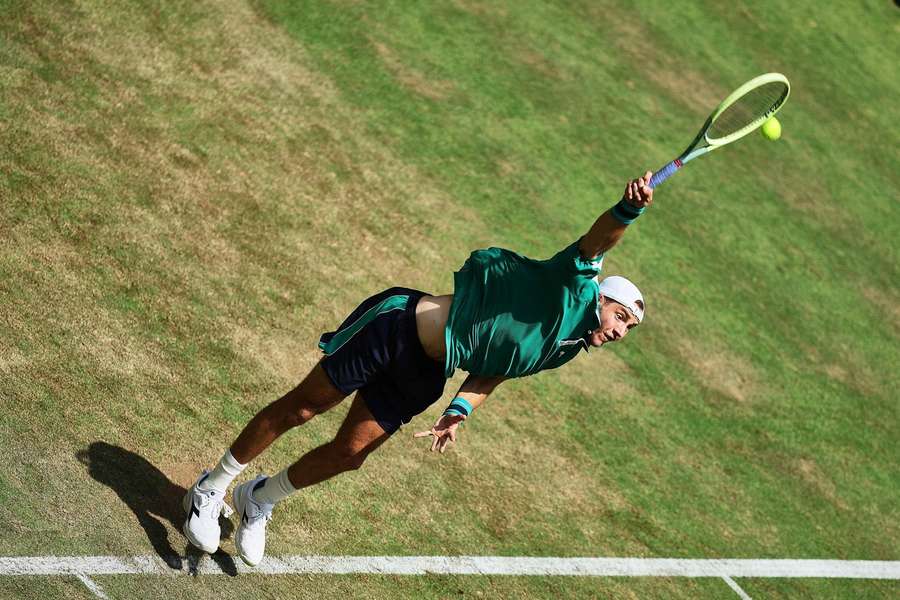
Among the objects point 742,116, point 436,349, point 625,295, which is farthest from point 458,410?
point 742,116

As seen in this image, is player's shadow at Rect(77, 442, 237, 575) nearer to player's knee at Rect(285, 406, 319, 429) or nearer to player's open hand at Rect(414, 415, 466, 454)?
player's knee at Rect(285, 406, 319, 429)

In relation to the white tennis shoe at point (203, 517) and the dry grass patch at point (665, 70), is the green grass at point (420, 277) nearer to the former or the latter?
the dry grass patch at point (665, 70)

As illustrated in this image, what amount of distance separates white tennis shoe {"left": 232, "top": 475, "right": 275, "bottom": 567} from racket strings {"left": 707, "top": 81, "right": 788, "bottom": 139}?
343cm

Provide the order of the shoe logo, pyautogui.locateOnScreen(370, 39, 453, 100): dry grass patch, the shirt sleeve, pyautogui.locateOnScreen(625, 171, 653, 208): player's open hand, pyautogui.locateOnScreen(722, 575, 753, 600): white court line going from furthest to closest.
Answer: pyautogui.locateOnScreen(370, 39, 453, 100): dry grass patch → pyautogui.locateOnScreen(722, 575, 753, 600): white court line → the shoe logo → the shirt sleeve → pyautogui.locateOnScreen(625, 171, 653, 208): player's open hand

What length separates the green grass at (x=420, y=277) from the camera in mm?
6750

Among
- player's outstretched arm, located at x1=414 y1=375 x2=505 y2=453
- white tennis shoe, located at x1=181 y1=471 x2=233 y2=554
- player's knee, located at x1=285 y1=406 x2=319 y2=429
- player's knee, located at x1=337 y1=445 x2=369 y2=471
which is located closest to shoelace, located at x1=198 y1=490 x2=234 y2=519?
white tennis shoe, located at x1=181 y1=471 x2=233 y2=554

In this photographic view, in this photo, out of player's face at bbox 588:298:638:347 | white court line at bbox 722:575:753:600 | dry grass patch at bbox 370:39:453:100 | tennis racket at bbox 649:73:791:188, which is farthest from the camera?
dry grass patch at bbox 370:39:453:100

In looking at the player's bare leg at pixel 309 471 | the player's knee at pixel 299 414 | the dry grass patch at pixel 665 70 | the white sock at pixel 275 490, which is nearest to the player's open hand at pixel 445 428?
the player's bare leg at pixel 309 471

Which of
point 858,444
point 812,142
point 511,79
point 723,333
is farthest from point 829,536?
point 812,142

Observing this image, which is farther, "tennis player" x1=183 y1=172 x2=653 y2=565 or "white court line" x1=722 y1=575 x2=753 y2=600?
"white court line" x1=722 y1=575 x2=753 y2=600

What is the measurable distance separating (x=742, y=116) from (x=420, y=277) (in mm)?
3426

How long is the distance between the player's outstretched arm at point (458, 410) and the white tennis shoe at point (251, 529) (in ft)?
3.49

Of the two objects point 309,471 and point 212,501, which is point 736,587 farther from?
point 212,501

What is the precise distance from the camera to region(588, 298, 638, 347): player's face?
555cm
